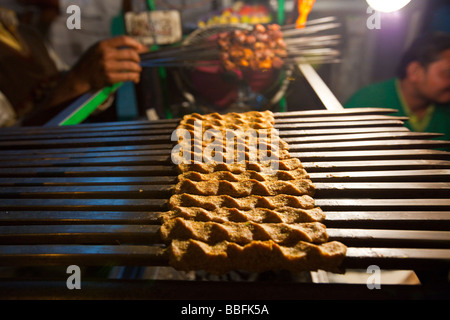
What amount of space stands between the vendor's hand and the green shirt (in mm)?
4308

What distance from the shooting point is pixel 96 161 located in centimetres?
188

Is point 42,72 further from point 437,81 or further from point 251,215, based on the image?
point 437,81

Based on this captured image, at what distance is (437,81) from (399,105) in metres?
0.71

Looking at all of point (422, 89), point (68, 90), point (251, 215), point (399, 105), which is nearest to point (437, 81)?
point (422, 89)

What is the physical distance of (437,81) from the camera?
15.1 ft

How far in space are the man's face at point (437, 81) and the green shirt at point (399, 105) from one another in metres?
0.24

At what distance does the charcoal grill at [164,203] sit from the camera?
3.65ft

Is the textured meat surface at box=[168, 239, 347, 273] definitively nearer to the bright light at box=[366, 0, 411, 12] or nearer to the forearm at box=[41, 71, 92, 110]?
the bright light at box=[366, 0, 411, 12]

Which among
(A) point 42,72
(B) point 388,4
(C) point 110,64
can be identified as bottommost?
(B) point 388,4

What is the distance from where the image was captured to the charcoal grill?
3.65 ft

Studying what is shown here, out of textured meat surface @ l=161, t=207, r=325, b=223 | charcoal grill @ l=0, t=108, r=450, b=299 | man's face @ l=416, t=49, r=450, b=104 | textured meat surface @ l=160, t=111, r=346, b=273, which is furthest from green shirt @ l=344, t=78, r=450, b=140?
textured meat surface @ l=161, t=207, r=325, b=223

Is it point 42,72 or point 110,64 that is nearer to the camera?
point 110,64

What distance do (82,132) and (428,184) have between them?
2.64 m
